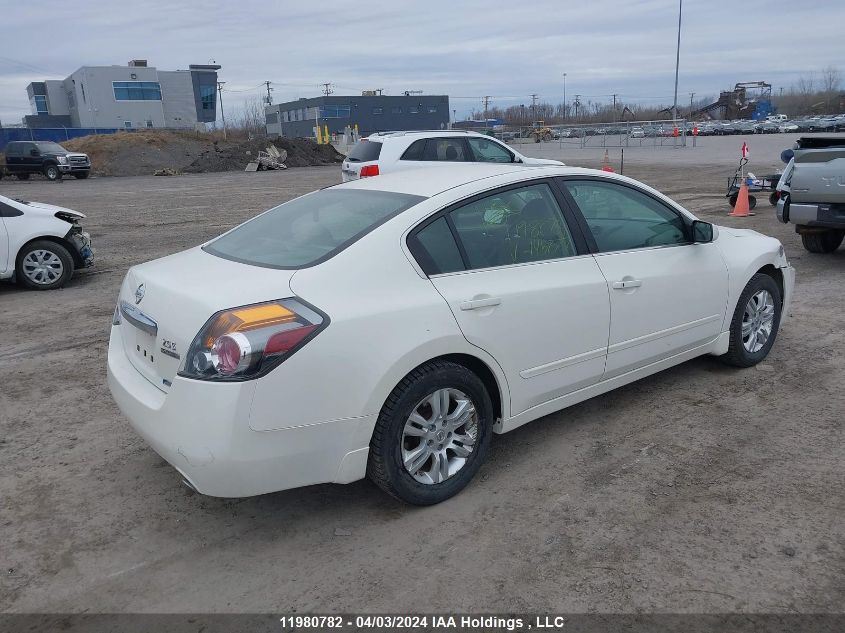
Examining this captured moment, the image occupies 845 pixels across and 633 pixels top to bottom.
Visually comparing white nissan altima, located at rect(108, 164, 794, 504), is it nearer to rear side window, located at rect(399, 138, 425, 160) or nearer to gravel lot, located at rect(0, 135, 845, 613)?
gravel lot, located at rect(0, 135, 845, 613)

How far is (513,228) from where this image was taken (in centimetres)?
385

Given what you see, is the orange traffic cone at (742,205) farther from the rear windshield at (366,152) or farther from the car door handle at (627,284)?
the car door handle at (627,284)

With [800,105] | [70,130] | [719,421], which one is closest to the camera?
[719,421]

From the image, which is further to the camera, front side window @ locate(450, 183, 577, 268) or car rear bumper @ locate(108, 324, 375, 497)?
front side window @ locate(450, 183, 577, 268)

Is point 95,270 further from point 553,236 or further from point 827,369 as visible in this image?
point 827,369

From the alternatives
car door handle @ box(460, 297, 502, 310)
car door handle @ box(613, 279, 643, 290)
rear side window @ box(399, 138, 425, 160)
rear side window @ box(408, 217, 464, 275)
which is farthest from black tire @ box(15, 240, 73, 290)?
car door handle @ box(613, 279, 643, 290)

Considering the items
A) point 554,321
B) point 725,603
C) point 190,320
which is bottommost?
point 725,603

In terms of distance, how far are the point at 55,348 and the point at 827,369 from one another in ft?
21.2

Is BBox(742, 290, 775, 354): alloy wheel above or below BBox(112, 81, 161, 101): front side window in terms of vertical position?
below

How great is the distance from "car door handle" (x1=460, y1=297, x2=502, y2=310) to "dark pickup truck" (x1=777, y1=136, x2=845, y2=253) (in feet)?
21.3

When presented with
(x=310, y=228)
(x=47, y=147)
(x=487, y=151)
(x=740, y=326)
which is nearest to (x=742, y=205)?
(x=487, y=151)

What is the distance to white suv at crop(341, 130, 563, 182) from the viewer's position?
44.6ft

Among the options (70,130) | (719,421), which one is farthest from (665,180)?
(70,130)

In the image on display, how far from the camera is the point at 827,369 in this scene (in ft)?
16.8
